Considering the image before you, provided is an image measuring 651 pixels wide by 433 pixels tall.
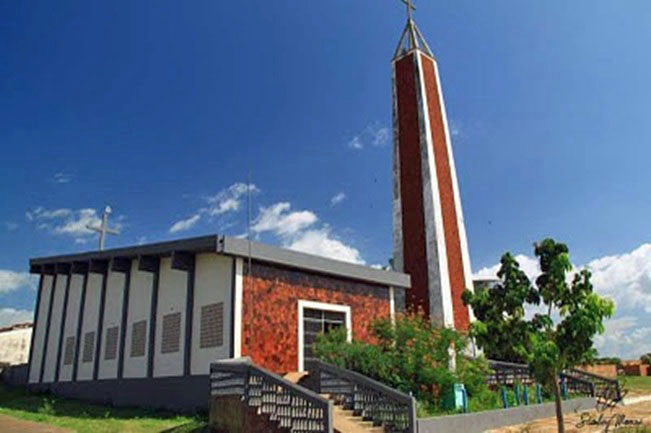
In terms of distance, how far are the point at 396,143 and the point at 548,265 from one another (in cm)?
1728

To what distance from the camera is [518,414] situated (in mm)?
14797

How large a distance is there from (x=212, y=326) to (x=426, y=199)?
1235cm

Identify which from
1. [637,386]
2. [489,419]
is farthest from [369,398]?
[637,386]

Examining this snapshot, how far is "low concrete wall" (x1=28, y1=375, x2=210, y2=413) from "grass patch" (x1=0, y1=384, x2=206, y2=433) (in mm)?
434

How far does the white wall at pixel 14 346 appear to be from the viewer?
3454 cm

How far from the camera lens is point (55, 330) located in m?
23.2

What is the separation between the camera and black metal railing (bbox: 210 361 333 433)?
10523 millimetres

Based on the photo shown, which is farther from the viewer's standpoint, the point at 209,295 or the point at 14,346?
the point at 14,346

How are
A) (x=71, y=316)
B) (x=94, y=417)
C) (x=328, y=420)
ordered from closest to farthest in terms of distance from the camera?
(x=328, y=420) < (x=94, y=417) < (x=71, y=316)

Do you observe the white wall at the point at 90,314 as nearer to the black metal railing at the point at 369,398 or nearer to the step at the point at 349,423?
the black metal railing at the point at 369,398

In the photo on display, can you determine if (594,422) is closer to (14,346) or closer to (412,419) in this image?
(412,419)

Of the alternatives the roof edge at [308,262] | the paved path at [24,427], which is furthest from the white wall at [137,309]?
the roof edge at [308,262]

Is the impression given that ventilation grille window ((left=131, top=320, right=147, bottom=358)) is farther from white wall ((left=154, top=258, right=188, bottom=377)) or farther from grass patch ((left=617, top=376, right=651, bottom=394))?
grass patch ((left=617, top=376, right=651, bottom=394))

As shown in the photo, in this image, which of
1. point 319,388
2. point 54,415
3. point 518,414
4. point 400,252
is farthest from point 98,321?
point 518,414
